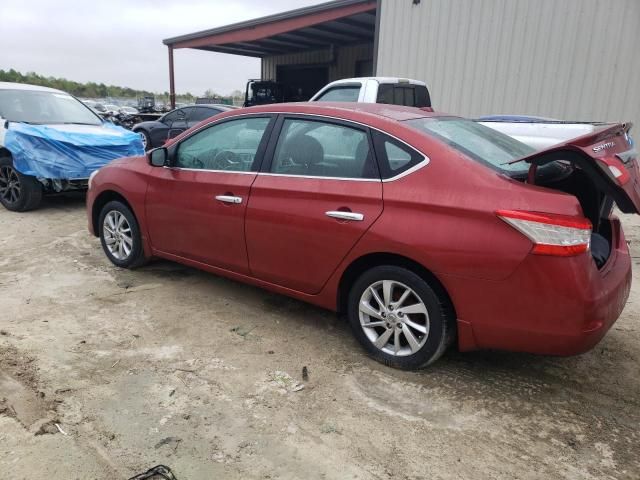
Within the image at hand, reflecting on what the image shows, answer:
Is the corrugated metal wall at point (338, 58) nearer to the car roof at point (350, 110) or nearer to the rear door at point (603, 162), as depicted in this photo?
the car roof at point (350, 110)

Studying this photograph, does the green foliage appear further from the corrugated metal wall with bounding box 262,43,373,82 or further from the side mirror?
the side mirror

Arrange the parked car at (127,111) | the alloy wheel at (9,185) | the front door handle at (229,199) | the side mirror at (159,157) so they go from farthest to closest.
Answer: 1. the parked car at (127,111)
2. the alloy wheel at (9,185)
3. the side mirror at (159,157)
4. the front door handle at (229,199)

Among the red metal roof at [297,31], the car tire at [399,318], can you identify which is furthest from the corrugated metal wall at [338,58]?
the car tire at [399,318]

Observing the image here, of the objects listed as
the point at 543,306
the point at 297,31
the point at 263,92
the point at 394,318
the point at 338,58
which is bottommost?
the point at 394,318

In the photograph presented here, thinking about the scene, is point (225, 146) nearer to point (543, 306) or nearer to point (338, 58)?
point (543, 306)

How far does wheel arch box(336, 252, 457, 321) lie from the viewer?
2.89 metres

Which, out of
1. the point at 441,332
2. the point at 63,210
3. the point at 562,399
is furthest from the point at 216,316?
the point at 63,210

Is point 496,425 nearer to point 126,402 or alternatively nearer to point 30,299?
point 126,402

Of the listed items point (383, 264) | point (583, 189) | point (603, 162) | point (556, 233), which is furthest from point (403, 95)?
point (556, 233)

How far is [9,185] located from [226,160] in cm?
494

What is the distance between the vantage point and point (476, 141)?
3.25m

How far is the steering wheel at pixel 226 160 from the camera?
382cm

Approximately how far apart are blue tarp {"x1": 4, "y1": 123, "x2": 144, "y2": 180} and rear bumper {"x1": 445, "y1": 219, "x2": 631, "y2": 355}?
5.80 m

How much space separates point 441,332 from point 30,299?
3295 mm
